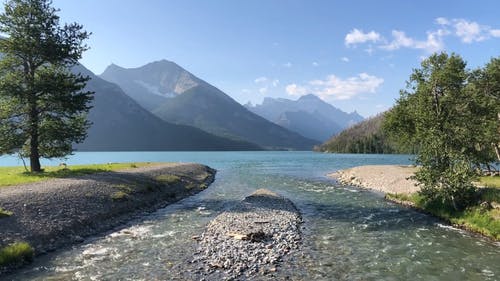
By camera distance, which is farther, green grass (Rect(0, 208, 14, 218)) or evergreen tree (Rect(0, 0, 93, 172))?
evergreen tree (Rect(0, 0, 93, 172))

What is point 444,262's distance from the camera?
2067cm

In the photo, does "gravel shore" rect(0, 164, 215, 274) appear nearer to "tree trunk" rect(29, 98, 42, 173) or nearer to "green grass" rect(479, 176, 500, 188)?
"tree trunk" rect(29, 98, 42, 173)

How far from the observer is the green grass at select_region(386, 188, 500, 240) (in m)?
26.7

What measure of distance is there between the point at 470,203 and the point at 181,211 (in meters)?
27.3

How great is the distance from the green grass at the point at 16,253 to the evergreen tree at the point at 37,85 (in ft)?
95.8

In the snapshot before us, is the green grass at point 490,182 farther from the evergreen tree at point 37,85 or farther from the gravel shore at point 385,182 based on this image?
the evergreen tree at point 37,85

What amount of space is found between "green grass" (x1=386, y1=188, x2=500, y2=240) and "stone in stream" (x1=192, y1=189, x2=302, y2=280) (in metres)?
13.3

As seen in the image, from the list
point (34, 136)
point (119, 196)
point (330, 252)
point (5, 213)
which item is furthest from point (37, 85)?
point (330, 252)

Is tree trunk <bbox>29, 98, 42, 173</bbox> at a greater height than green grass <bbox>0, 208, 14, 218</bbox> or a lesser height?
greater

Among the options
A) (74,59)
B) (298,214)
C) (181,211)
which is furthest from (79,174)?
(298,214)

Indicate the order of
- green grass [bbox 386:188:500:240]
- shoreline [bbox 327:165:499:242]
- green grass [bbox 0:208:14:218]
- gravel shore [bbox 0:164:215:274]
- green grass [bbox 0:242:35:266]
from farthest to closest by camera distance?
shoreline [bbox 327:165:499:242] < green grass [bbox 386:188:500:240] < green grass [bbox 0:208:14:218] < gravel shore [bbox 0:164:215:274] < green grass [bbox 0:242:35:266]

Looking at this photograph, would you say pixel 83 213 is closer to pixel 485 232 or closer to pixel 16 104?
pixel 16 104

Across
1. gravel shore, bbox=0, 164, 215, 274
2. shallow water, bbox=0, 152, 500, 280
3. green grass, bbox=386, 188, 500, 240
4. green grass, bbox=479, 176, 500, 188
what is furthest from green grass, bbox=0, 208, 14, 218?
green grass, bbox=479, 176, 500, 188

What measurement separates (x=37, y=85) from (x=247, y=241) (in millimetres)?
36115
